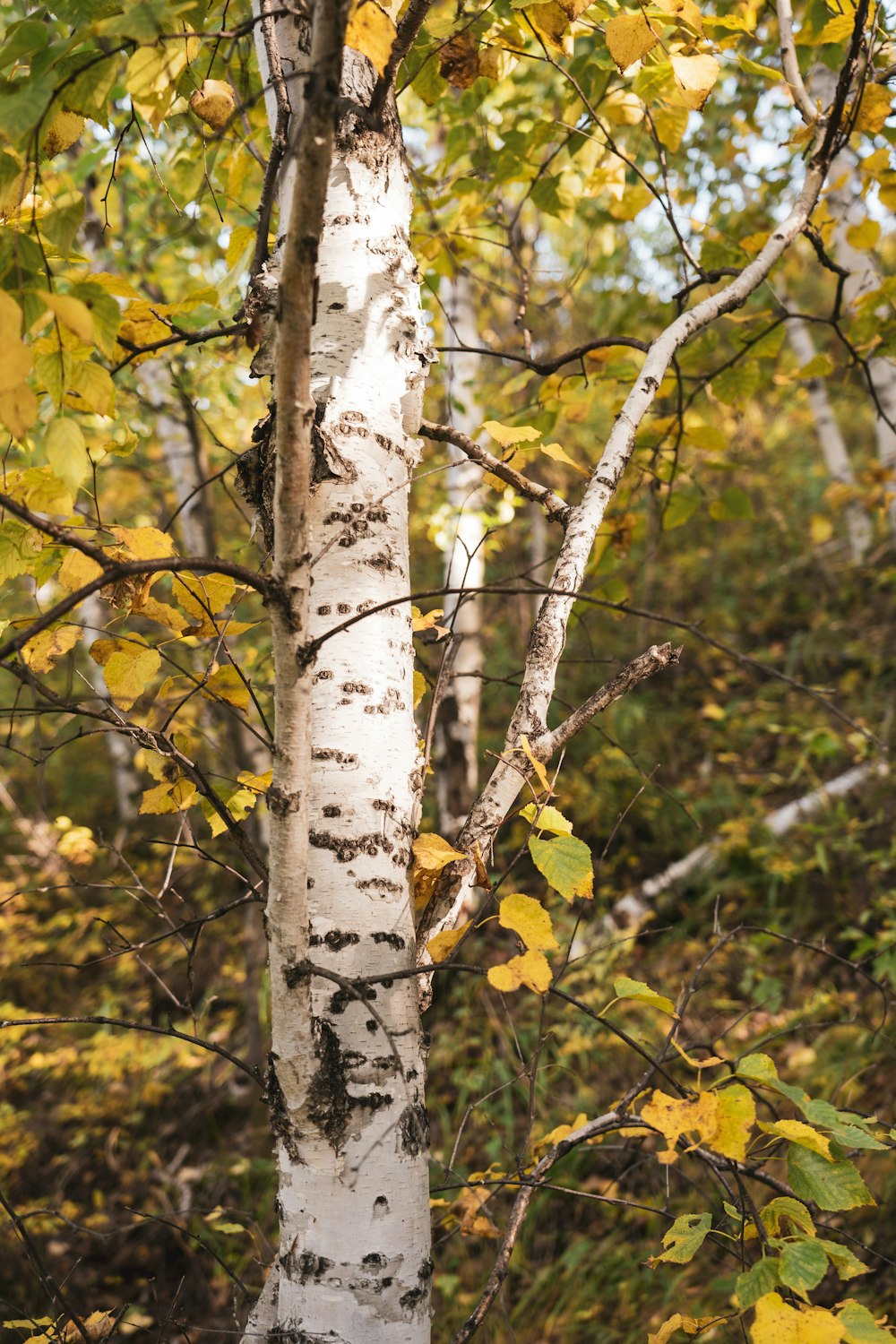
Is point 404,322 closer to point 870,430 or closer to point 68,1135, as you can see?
point 68,1135

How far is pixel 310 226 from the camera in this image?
0.61 metres

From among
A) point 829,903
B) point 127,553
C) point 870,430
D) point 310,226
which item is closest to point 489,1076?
point 829,903

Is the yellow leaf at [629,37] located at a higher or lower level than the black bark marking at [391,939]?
Result: higher

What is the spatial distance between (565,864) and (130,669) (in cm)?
60

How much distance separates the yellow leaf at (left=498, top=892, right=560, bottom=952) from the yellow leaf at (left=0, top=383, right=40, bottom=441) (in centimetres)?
63

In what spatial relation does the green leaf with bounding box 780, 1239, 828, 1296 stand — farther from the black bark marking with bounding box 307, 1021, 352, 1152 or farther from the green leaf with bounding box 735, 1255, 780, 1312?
the black bark marking with bounding box 307, 1021, 352, 1152

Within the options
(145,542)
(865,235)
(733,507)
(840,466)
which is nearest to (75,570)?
(145,542)

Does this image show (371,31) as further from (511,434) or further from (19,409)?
(19,409)

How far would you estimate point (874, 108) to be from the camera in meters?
1.42

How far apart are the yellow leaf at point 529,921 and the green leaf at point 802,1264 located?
370 mm

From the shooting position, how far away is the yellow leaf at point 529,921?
0.83m

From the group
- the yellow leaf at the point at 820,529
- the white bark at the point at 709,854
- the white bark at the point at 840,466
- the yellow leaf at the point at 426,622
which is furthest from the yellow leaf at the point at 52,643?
the yellow leaf at the point at 820,529

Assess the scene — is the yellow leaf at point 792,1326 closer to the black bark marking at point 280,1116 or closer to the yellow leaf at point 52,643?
the black bark marking at point 280,1116

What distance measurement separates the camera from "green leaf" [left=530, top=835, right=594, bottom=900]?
2.76 feet
